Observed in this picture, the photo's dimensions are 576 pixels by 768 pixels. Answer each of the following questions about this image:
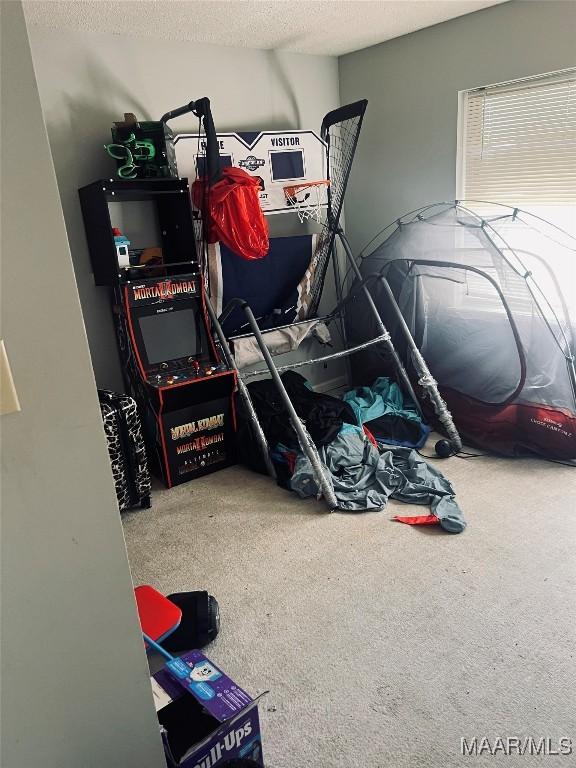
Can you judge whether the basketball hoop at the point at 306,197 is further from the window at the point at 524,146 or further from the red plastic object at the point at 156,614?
the red plastic object at the point at 156,614

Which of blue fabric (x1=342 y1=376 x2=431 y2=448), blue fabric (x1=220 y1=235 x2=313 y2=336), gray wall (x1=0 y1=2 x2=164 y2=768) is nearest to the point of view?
gray wall (x1=0 y1=2 x2=164 y2=768)

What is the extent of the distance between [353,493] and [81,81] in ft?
8.33

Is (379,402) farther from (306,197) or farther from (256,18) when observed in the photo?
(256,18)

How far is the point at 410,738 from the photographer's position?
5.20ft

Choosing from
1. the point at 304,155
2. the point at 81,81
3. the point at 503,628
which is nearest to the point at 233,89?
the point at 304,155

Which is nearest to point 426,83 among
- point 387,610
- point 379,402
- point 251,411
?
point 379,402

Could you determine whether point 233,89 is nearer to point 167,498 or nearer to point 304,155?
point 304,155

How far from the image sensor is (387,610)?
2066mm

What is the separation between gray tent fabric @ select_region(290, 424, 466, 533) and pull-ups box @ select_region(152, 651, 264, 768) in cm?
135

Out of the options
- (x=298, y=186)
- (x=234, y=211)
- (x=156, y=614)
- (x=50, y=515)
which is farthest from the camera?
(x=298, y=186)

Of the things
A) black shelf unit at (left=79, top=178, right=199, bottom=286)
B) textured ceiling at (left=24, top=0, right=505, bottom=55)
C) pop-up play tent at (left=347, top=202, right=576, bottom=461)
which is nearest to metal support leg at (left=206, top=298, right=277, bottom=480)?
black shelf unit at (left=79, top=178, right=199, bottom=286)

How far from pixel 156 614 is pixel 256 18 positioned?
2872 millimetres

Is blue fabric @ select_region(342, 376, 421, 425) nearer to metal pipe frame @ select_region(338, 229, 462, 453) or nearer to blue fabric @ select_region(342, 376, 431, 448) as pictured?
blue fabric @ select_region(342, 376, 431, 448)

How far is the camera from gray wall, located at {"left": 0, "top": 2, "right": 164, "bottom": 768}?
0.81m
